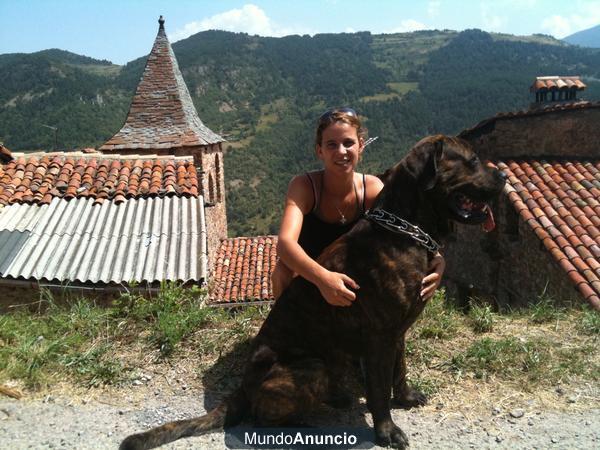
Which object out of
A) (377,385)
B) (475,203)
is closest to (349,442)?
(377,385)

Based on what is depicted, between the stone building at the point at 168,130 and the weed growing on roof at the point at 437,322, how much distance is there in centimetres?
1170

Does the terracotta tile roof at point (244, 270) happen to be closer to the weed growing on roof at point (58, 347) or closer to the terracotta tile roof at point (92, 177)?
the terracotta tile roof at point (92, 177)

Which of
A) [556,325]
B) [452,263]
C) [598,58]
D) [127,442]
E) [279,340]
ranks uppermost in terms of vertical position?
[598,58]

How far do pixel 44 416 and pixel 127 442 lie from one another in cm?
77

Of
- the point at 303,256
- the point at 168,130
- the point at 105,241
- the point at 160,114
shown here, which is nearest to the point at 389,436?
the point at 303,256

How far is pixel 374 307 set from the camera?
244cm

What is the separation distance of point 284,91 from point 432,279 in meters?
114

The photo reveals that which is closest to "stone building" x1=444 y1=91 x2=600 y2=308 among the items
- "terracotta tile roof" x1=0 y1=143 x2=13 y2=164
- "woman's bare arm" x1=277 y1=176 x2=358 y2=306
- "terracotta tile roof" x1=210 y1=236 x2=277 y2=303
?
"terracotta tile roof" x1=210 y1=236 x2=277 y2=303

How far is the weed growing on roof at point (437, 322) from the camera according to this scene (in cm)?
374

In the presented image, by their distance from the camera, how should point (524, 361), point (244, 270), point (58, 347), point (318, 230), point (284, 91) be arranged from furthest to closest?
point (284, 91)
point (244, 270)
point (58, 347)
point (524, 361)
point (318, 230)

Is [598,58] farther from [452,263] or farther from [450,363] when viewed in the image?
[450,363]

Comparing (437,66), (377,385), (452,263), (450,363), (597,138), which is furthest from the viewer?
(437,66)

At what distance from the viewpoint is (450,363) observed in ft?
10.9

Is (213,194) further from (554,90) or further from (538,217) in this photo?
(554,90)
